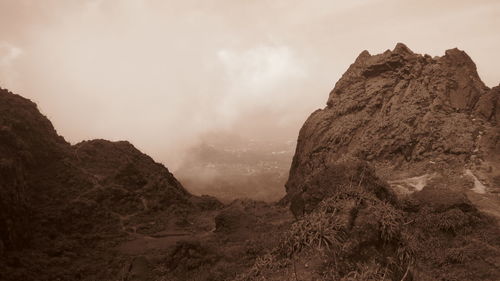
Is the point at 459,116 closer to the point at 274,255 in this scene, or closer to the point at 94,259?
the point at 94,259

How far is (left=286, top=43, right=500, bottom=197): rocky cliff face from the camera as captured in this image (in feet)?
120

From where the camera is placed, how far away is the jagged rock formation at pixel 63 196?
2850cm

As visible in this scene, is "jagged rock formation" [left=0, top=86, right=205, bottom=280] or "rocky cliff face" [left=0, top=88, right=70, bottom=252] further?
"rocky cliff face" [left=0, top=88, right=70, bottom=252]

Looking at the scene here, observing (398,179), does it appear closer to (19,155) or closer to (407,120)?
(407,120)

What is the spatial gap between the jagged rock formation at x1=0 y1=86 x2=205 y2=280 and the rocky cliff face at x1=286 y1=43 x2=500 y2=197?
1519 cm

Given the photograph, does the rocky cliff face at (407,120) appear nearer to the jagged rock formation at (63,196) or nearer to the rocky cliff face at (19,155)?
the jagged rock formation at (63,196)

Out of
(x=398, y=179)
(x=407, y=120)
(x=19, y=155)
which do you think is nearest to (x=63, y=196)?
(x=19, y=155)

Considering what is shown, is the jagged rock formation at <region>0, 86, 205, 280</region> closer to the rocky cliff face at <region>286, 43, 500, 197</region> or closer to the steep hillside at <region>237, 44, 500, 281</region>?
the steep hillside at <region>237, 44, 500, 281</region>

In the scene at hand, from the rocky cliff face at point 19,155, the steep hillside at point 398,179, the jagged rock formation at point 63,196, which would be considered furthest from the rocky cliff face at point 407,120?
the rocky cliff face at point 19,155

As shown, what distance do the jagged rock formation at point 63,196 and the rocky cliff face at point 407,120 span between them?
1519cm

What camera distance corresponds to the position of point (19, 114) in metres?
37.9

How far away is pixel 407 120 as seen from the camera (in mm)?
40375

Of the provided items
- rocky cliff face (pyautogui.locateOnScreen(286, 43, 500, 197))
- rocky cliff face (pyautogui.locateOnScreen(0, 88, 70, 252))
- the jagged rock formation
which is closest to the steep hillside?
rocky cliff face (pyautogui.locateOnScreen(286, 43, 500, 197))

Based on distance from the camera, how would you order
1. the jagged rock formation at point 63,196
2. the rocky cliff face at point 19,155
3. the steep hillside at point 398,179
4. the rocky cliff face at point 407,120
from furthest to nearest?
the rocky cliff face at point 407,120, the rocky cliff face at point 19,155, the jagged rock formation at point 63,196, the steep hillside at point 398,179
